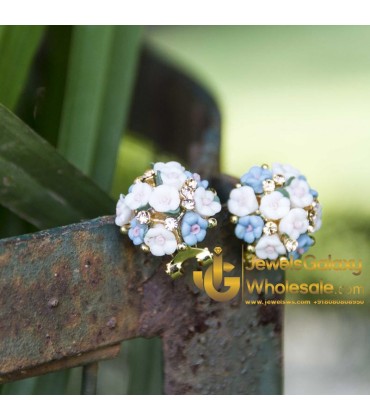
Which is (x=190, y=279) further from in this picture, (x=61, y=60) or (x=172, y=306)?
(x=61, y=60)

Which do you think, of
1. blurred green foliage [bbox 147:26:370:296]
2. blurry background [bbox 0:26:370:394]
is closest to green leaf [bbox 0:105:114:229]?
blurry background [bbox 0:26:370:394]

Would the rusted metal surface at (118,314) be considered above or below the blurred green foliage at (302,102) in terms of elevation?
below

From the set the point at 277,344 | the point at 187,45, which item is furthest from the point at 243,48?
the point at 277,344

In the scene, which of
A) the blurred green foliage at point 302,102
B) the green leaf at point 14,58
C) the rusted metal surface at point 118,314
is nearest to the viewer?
the rusted metal surface at point 118,314

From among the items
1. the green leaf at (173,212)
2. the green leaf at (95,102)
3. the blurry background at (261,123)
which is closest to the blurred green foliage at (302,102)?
the blurry background at (261,123)

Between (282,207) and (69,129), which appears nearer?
(282,207)

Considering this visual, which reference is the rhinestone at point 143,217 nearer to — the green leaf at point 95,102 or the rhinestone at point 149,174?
the rhinestone at point 149,174

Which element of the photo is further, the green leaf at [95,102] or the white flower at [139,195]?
the green leaf at [95,102]
